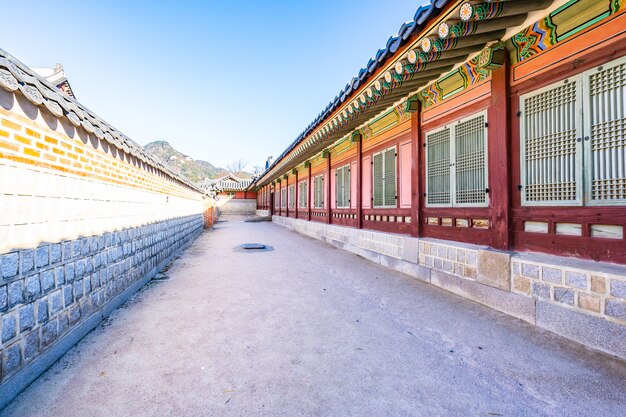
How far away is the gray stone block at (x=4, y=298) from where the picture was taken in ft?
6.09

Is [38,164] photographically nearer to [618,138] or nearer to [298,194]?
[618,138]

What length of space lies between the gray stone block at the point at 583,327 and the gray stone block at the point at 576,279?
25 cm

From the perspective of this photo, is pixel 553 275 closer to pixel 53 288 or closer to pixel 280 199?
pixel 53 288

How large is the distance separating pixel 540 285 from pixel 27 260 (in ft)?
15.6

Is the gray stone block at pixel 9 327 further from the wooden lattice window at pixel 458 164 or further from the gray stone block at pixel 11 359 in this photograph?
the wooden lattice window at pixel 458 164

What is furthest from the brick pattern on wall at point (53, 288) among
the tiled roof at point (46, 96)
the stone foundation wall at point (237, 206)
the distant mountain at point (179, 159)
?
the distant mountain at point (179, 159)

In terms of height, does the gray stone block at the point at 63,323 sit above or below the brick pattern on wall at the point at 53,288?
below

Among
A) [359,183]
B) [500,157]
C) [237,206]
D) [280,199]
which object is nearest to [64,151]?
[500,157]

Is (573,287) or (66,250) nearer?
(66,250)

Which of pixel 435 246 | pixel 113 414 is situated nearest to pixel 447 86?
pixel 435 246

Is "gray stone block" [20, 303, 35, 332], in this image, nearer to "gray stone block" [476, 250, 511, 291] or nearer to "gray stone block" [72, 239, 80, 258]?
"gray stone block" [72, 239, 80, 258]

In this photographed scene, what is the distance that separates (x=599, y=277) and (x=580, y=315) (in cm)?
41

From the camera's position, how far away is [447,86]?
4582 millimetres

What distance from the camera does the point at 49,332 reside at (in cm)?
230
